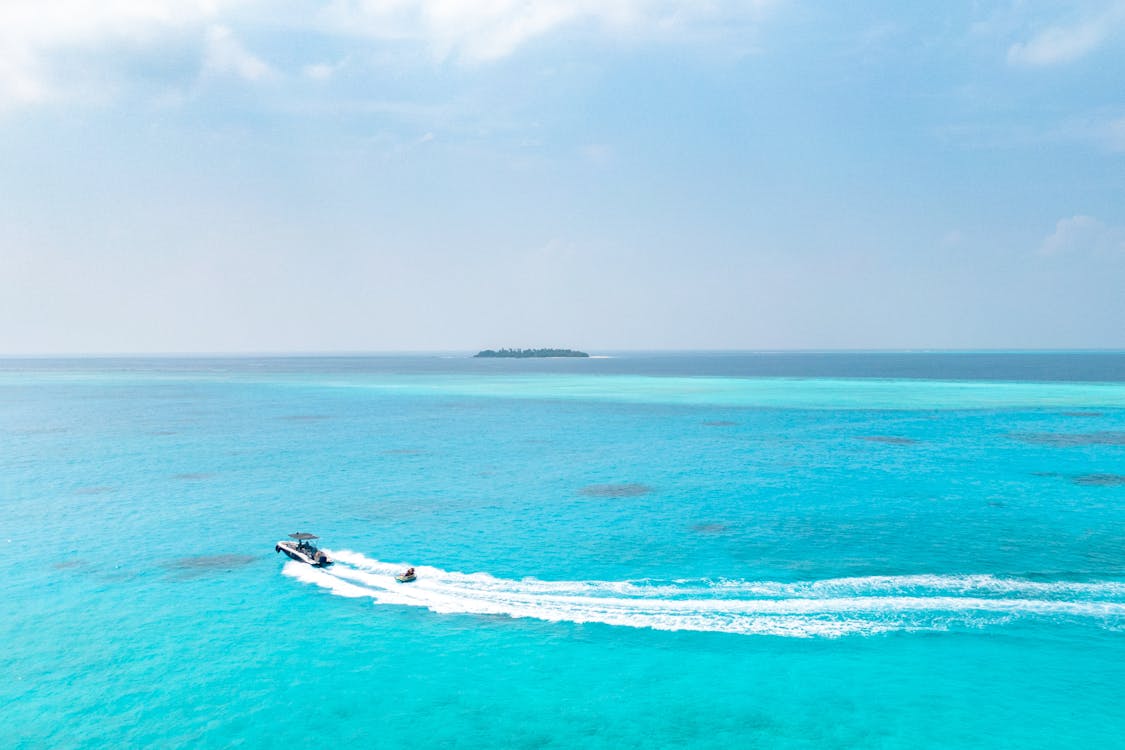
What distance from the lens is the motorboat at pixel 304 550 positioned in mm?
48375

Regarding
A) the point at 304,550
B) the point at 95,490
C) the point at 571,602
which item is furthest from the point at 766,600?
the point at 95,490

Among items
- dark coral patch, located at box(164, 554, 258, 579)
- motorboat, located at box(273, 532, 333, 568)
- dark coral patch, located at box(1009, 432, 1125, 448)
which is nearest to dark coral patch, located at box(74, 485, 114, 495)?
dark coral patch, located at box(164, 554, 258, 579)

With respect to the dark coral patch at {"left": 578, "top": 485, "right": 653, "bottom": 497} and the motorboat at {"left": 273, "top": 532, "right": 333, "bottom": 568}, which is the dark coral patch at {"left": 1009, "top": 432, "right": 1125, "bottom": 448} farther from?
the motorboat at {"left": 273, "top": 532, "right": 333, "bottom": 568}

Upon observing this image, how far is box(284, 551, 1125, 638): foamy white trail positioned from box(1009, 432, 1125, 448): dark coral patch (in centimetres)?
6658

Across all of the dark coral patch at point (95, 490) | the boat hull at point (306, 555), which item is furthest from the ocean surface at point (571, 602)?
the boat hull at point (306, 555)

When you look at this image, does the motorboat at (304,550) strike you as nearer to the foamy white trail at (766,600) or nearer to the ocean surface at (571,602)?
the ocean surface at (571,602)

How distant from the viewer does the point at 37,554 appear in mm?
52031

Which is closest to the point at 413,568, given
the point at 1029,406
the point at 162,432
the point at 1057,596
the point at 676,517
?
the point at 676,517

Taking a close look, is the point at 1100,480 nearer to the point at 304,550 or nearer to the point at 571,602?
the point at 571,602

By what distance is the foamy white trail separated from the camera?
38750 mm

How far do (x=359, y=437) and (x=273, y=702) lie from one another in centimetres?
8270

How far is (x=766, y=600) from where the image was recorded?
41.7 m

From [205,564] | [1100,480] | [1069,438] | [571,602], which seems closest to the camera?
[571,602]

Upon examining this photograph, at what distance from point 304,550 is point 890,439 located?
285 feet
